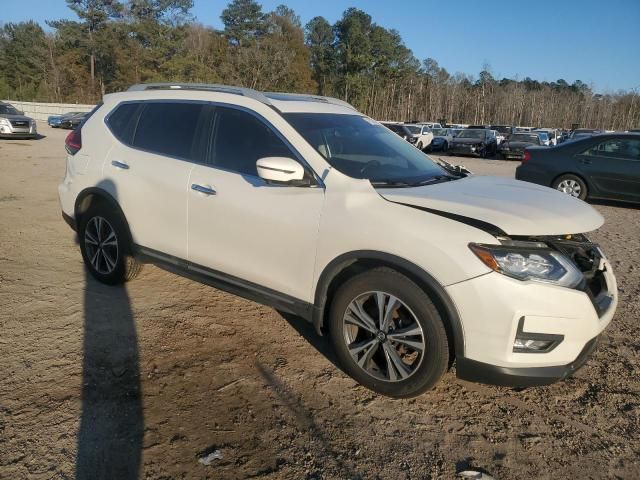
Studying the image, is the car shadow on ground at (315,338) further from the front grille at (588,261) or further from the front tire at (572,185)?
the front tire at (572,185)

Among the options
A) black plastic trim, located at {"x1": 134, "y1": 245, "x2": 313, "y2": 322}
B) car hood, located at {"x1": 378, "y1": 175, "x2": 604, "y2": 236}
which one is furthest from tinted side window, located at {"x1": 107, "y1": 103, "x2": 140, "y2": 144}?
car hood, located at {"x1": 378, "y1": 175, "x2": 604, "y2": 236}

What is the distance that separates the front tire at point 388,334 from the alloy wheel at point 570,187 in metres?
8.24

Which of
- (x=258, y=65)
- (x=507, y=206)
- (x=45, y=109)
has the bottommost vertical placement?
(x=507, y=206)

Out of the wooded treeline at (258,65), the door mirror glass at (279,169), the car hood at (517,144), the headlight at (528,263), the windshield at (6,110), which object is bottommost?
the headlight at (528,263)

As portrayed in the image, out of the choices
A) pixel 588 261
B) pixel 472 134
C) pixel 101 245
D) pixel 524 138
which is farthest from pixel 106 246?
pixel 524 138

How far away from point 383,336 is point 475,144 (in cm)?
2489

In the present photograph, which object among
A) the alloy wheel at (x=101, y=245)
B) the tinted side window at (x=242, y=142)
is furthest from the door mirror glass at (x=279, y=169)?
the alloy wheel at (x=101, y=245)

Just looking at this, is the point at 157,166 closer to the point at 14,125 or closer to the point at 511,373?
the point at 511,373

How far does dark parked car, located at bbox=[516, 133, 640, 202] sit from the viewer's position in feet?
31.0

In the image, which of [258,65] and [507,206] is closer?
[507,206]

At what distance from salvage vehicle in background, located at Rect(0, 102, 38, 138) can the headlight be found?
76.4ft

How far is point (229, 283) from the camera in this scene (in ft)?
11.9

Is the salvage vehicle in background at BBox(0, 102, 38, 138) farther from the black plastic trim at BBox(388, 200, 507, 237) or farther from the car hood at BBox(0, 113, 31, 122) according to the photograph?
the black plastic trim at BBox(388, 200, 507, 237)

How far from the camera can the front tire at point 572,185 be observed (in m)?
9.82
